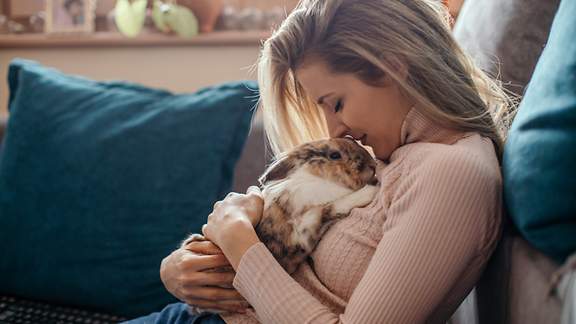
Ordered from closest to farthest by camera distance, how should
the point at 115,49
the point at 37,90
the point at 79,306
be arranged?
the point at 79,306 → the point at 37,90 → the point at 115,49

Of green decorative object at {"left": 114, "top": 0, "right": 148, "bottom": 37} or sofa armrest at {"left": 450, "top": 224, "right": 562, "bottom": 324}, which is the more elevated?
green decorative object at {"left": 114, "top": 0, "right": 148, "bottom": 37}

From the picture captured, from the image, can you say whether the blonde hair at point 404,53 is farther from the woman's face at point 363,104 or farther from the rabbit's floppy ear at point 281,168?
the rabbit's floppy ear at point 281,168

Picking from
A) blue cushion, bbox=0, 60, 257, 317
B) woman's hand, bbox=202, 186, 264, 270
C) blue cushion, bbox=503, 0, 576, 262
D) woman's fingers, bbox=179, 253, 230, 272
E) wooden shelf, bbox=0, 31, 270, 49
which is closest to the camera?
blue cushion, bbox=503, 0, 576, 262

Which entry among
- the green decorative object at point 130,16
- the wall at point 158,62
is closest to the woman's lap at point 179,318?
the wall at point 158,62

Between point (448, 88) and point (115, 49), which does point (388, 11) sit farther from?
point (115, 49)

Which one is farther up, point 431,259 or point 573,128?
point 573,128

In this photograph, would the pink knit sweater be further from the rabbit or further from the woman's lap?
the woman's lap

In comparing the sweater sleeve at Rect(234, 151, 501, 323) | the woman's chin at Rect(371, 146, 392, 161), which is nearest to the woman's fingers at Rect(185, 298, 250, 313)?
the sweater sleeve at Rect(234, 151, 501, 323)

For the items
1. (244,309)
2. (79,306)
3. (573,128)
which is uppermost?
(573,128)

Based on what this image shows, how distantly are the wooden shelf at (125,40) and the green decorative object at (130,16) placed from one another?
1.3 inches

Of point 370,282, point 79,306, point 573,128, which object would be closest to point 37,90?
point 79,306

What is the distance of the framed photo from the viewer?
2.77 metres

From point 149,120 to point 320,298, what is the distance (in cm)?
90

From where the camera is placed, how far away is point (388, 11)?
3.67 feet
